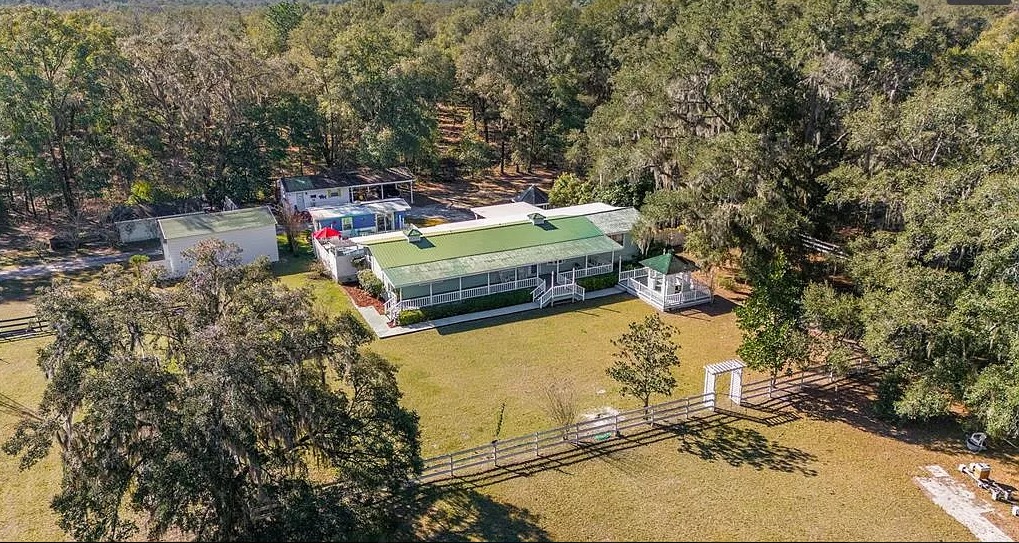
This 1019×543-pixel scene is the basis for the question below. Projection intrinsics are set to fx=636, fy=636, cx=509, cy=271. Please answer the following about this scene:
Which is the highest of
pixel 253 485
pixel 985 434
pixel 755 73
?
pixel 755 73

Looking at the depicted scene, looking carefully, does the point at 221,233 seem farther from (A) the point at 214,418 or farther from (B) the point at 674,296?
(A) the point at 214,418

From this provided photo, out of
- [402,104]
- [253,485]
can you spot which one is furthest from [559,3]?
[253,485]

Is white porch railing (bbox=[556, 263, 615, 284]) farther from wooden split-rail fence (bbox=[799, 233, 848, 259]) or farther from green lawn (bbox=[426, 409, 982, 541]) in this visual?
green lawn (bbox=[426, 409, 982, 541])

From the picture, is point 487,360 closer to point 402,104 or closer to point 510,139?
point 402,104

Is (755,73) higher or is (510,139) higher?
(755,73)

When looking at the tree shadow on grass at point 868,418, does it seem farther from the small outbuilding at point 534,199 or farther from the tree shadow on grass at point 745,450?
the small outbuilding at point 534,199

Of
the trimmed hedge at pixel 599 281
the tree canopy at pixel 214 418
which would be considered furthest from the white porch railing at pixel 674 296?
the tree canopy at pixel 214 418
